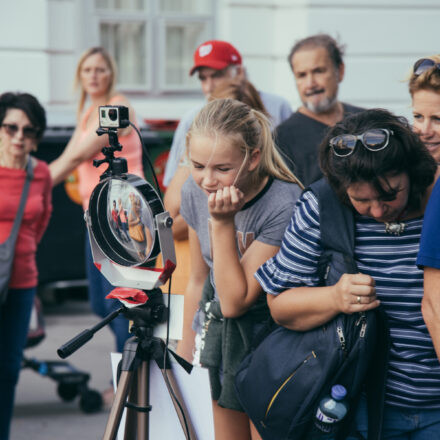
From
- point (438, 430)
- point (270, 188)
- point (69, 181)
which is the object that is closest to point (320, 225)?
point (270, 188)

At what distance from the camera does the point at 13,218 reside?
12.3 ft

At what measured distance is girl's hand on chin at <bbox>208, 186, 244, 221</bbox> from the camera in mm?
2145

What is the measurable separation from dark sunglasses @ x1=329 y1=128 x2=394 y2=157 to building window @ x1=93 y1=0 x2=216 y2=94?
264 inches

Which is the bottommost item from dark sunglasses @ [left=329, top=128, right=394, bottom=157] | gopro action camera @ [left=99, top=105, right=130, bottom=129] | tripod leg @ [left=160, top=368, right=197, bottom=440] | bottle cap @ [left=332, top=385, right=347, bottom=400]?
tripod leg @ [left=160, top=368, right=197, bottom=440]

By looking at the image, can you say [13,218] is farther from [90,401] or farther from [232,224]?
[232,224]

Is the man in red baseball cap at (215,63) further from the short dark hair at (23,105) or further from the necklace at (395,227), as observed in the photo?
the necklace at (395,227)

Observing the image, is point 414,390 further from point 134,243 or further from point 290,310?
point 134,243

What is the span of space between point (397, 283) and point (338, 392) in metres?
0.30

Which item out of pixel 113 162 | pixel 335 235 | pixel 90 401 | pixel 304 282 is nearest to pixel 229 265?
pixel 304 282

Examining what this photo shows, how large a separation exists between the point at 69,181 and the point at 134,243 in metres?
4.38

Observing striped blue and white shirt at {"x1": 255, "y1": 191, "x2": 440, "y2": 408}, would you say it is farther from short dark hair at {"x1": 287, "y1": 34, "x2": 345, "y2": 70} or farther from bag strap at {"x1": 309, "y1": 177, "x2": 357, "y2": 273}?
short dark hair at {"x1": 287, "y1": 34, "x2": 345, "y2": 70}

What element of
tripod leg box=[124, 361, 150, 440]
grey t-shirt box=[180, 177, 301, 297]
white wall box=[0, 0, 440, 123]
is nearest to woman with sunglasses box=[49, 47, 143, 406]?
grey t-shirt box=[180, 177, 301, 297]

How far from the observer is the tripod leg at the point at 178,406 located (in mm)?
2014

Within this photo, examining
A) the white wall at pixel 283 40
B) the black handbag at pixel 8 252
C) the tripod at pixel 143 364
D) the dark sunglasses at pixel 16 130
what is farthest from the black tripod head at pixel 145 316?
the white wall at pixel 283 40
